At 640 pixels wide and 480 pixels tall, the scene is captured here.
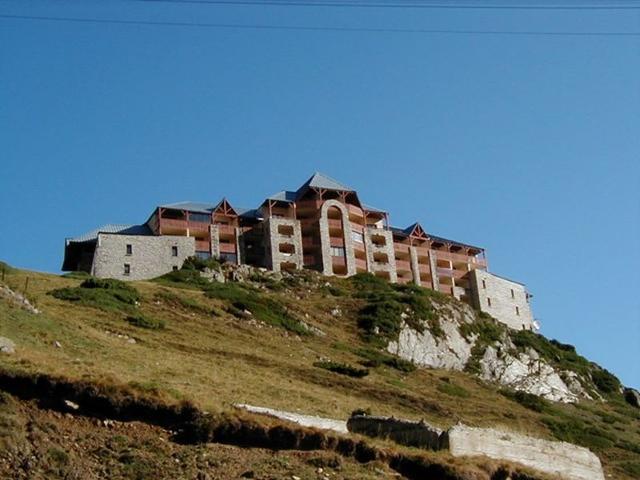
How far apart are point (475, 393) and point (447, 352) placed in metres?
12.7

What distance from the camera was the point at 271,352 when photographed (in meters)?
53.8

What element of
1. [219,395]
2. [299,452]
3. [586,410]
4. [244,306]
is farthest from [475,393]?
[299,452]

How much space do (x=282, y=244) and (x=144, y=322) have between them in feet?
106

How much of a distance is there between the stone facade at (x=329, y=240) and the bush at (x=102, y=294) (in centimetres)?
2408

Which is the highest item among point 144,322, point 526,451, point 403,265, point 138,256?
point 403,265

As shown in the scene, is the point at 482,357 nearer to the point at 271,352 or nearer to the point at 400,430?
the point at 271,352

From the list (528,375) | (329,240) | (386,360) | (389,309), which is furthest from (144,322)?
(329,240)

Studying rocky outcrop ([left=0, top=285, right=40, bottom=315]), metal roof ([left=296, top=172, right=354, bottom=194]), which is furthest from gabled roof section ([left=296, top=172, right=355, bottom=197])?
rocky outcrop ([left=0, top=285, right=40, bottom=315])

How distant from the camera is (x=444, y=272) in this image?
96000 millimetres

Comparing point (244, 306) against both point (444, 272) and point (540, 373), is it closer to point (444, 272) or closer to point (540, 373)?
point (540, 373)

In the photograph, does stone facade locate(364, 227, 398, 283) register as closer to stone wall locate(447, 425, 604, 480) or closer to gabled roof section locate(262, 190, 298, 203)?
gabled roof section locate(262, 190, 298, 203)

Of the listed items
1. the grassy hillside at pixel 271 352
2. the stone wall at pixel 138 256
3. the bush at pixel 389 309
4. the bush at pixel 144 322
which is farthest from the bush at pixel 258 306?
the bush at pixel 144 322

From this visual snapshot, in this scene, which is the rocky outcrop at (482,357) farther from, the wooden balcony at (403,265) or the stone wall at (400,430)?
the stone wall at (400,430)

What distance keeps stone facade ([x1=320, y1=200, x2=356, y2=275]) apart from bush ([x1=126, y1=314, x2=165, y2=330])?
3121cm
